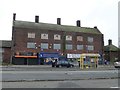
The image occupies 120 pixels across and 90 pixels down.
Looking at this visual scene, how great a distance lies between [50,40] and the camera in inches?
3152

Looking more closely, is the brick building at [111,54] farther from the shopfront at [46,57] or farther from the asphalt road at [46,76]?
the asphalt road at [46,76]

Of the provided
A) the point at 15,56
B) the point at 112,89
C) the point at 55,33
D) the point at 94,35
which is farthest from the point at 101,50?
the point at 112,89

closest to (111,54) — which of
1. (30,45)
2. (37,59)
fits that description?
(37,59)

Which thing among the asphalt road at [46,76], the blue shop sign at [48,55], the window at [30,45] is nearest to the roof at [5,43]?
the window at [30,45]

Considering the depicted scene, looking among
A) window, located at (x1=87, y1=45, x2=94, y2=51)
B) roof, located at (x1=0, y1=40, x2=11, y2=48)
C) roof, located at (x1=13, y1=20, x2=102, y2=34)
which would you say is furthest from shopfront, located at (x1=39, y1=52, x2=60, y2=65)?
window, located at (x1=87, y1=45, x2=94, y2=51)

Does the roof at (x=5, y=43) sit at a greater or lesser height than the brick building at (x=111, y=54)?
→ greater

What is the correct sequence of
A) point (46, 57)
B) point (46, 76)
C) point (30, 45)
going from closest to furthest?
1. point (46, 76)
2. point (30, 45)
3. point (46, 57)

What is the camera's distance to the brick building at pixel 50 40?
74.9 metres

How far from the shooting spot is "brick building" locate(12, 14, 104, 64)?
74.9 meters

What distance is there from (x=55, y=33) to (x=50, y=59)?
26.0 ft

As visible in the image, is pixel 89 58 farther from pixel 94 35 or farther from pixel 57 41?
pixel 94 35

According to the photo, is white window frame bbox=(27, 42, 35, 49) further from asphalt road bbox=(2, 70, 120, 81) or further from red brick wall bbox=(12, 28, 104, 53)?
asphalt road bbox=(2, 70, 120, 81)

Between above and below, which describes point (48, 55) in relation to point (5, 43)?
below

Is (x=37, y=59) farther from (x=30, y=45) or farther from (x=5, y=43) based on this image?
(x=5, y=43)
